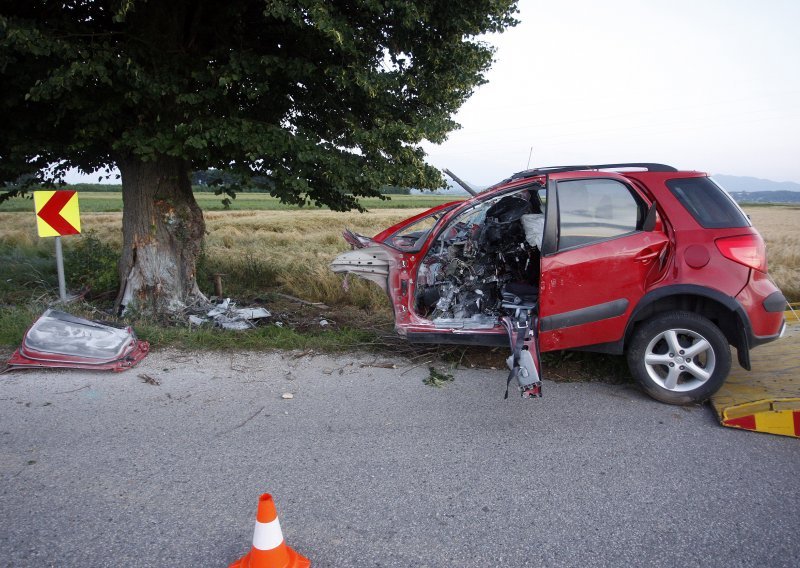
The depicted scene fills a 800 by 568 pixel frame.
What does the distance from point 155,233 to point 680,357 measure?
20.5ft

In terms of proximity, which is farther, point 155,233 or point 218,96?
point 155,233

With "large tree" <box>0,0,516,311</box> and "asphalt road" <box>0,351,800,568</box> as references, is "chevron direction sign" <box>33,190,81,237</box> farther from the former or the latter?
"asphalt road" <box>0,351,800,568</box>

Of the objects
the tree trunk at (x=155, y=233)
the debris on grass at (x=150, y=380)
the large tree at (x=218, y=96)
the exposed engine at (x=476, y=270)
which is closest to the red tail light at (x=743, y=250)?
the exposed engine at (x=476, y=270)

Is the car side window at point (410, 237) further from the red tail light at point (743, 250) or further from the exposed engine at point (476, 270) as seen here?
the red tail light at point (743, 250)

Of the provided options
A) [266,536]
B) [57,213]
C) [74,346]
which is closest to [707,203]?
[266,536]

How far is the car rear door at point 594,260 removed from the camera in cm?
467

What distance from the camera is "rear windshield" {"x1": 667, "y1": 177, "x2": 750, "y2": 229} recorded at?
464 cm

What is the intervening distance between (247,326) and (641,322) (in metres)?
4.37

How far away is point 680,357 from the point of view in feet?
14.9

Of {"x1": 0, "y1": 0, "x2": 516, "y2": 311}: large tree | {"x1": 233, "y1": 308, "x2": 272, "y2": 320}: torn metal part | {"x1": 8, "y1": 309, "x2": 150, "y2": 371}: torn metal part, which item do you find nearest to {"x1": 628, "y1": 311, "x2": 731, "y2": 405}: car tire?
{"x1": 0, "y1": 0, "x2": 516, "y2": 311}: large tree

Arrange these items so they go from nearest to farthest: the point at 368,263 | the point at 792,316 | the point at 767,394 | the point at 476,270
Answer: the point at 767,394
the point at 368,263
the point at 476,270
the point at 792,316

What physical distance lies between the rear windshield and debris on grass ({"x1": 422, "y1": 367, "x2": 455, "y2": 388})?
97.5 inches

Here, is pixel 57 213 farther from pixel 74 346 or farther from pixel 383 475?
pixel 383 475

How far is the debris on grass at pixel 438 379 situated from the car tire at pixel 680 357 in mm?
1556
